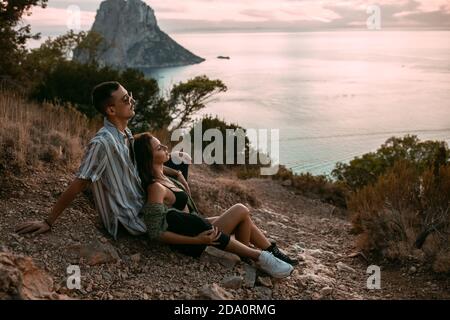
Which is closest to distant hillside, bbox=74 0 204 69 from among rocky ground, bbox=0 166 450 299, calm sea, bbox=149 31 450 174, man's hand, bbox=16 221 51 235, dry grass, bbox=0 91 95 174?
calm sea, bbox=149 31 450 174

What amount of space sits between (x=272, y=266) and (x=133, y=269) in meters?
1.20

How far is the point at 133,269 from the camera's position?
4379mm

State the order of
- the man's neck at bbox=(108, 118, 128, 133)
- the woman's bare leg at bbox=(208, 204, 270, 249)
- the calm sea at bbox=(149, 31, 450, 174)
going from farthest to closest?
the calm sea at bbox=(149, 31, 450, 174), the woman's bare leg at bbox=(208, 204, 270, 249), the man's neck at bbox=(108, 118, 128, 133)

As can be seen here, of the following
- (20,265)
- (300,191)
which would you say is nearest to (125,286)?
(20,265)

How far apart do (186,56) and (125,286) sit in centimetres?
12324

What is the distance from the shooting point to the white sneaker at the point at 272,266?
14.9 ft

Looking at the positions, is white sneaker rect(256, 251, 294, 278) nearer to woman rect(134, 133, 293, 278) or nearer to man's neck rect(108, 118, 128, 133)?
woman rect(134, 133, 293, 278)

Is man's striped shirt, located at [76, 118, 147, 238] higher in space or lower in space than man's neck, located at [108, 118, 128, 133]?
lower

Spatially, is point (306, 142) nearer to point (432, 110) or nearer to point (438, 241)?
point (432, 110)

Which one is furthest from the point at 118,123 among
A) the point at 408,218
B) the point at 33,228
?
the point at 408,218

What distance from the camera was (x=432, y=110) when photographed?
53.1 m

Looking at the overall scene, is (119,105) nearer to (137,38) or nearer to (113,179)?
(113,179)

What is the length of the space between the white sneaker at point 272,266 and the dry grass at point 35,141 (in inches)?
111

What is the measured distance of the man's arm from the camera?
13.7 ft
